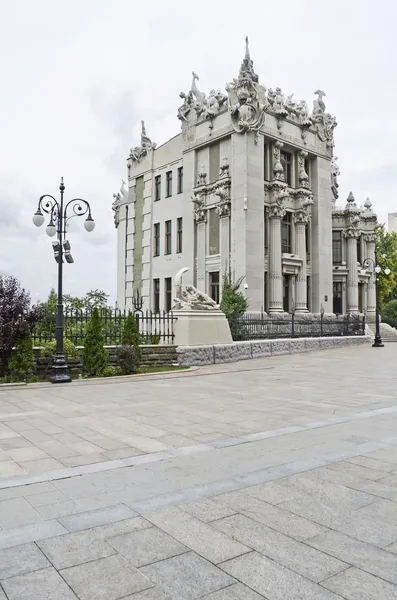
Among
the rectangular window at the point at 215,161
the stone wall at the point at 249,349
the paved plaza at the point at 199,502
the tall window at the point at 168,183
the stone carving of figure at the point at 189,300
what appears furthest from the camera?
the tall window at the point at 168,183

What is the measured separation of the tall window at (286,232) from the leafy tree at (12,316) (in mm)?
23829

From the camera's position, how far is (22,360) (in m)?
13.5

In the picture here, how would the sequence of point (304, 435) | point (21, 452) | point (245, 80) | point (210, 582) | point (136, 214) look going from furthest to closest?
1. point (136, 214)
2. point (245, 80)
3. point (304, 435)
4. point (21, 452)
5. point (210, 582)

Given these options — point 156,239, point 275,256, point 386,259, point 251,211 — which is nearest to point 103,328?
point 251,211

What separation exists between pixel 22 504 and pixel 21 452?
1.90 meters

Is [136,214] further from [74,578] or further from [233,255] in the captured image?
[74,578]

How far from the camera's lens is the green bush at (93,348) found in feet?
48.7

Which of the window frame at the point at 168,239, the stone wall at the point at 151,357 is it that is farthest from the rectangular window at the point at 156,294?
the stone wall at the point at 151,357

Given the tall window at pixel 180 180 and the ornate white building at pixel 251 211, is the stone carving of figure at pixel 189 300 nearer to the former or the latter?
the ornate white building at pixel 251 211

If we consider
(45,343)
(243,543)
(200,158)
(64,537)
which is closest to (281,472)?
(243,543)

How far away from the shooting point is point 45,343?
15398 millimetres

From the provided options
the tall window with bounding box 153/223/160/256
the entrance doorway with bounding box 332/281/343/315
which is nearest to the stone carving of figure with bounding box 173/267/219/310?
the tall window with bounding box 153/223/160/256

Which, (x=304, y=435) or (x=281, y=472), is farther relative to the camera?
(x=304, y=435)

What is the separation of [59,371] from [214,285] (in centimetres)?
2055
